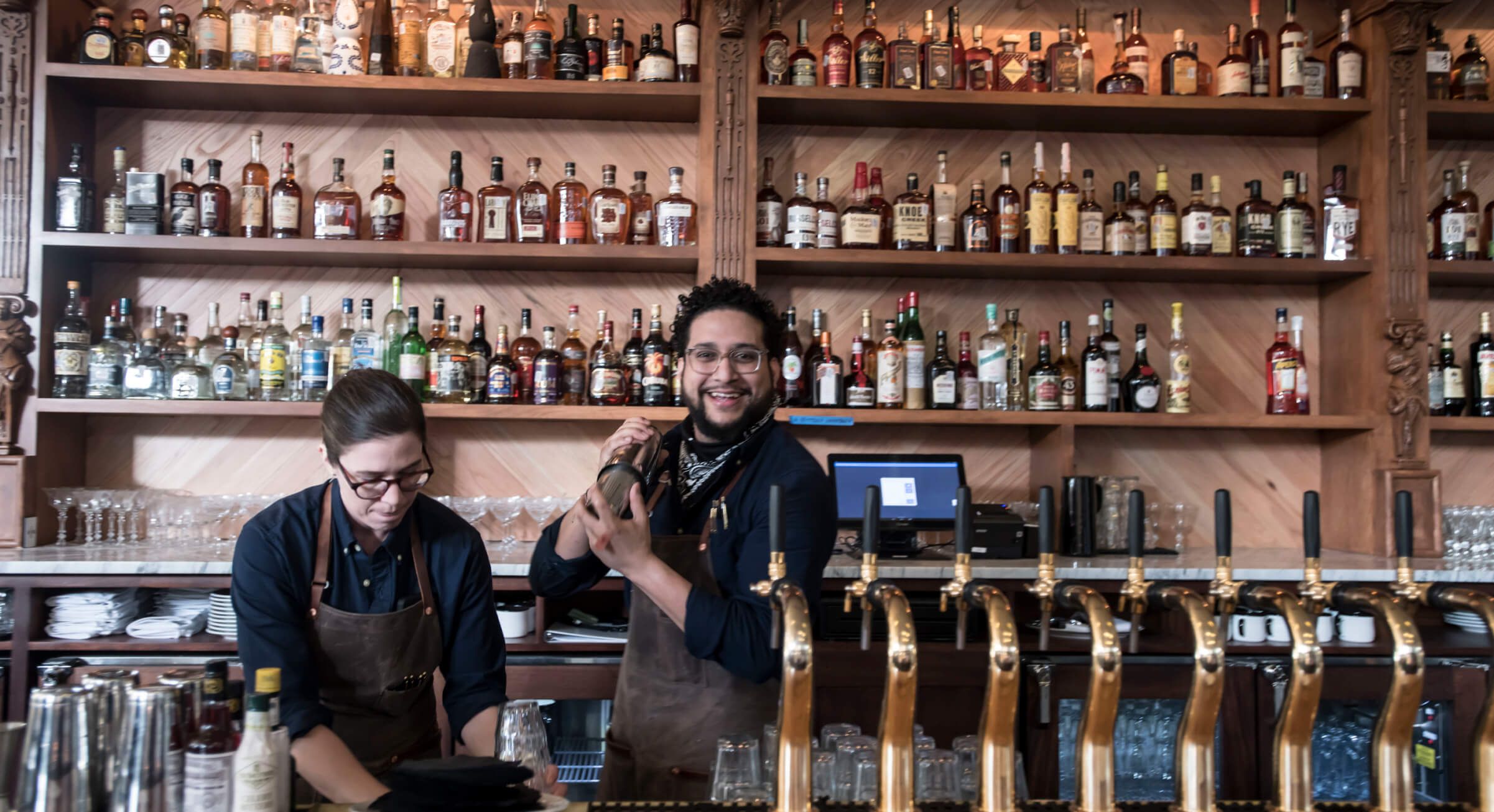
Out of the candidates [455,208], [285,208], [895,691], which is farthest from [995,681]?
[285,208]

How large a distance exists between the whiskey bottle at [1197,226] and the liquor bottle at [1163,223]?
33 millimetres

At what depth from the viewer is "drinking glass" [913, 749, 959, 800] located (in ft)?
4.12

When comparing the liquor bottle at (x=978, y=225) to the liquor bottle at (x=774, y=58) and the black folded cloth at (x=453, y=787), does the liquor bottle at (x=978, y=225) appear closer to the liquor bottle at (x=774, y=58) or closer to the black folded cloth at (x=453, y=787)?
the liquor bottle at (x=774, y=58)

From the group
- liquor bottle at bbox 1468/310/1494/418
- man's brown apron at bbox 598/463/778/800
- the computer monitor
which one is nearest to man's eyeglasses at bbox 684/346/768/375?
man's brown apron at bbox 598/463/778/800

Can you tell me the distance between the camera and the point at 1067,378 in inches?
134

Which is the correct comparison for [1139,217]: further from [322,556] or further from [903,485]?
[322,556]

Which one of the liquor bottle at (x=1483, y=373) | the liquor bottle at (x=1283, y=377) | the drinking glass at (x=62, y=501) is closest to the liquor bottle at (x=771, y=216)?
the liquor bottle at (x=1283, y=377)

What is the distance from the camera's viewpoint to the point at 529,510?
334 centimetres

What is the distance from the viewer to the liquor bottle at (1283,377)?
346 cm

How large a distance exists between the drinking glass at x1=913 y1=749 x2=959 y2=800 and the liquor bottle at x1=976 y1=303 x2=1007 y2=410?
221 centimetres

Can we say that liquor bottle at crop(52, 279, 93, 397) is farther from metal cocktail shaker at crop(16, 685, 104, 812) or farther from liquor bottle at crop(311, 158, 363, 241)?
metal cocktail shaker at crop(16, 685, 104, 812)

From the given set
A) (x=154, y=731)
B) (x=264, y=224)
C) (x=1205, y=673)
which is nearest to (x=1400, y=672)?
(x=1205, y=673)

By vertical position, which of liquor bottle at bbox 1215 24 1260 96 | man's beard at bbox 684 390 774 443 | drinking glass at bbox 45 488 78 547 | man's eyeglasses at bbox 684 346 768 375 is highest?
liquor bottle at bbox 1215 24 1260 96

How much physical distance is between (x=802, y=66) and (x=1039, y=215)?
2.81 ft
